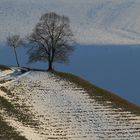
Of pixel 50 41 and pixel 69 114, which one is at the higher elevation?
pixel 50 41

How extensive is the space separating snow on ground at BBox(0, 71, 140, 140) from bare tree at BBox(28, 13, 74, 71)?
69.4ft

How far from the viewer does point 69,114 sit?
71938 mm

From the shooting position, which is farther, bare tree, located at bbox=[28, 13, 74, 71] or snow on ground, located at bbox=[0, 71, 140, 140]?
bare tree, located at bbox=[28, 13, 74, 71]

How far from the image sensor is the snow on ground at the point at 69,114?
63.9m

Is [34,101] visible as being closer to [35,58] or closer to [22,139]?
[22,139]

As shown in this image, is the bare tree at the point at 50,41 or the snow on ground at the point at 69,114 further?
the bare tree at the point at 50,41

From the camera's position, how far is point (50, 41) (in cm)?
11238

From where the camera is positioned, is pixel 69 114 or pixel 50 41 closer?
pixel 69 114

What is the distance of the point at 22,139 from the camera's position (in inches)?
2250

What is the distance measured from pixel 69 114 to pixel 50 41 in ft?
137

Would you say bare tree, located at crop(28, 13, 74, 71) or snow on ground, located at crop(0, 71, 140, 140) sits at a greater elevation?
bare tree, located at crop(28, 13, 74, 71)

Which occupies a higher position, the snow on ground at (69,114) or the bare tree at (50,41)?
the bare tree at (50,41)

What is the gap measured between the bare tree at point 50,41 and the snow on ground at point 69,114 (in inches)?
833

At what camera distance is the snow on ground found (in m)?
63.9
